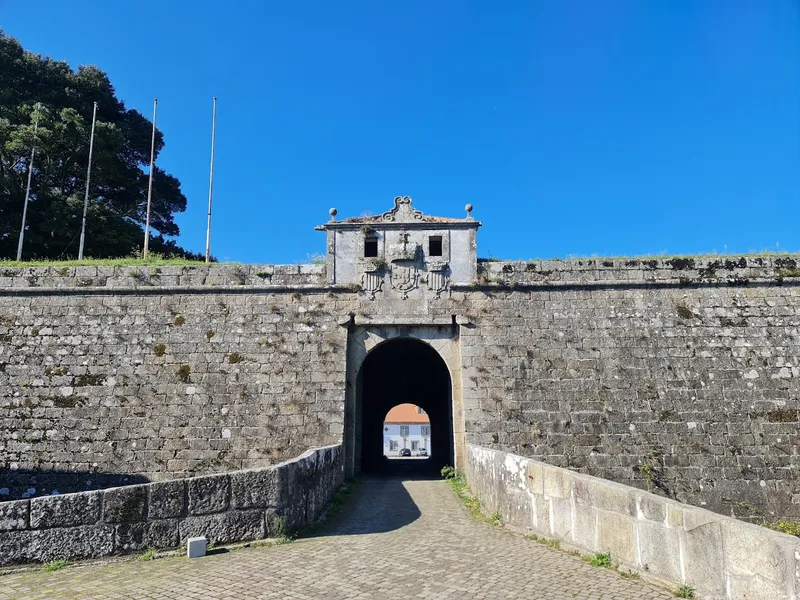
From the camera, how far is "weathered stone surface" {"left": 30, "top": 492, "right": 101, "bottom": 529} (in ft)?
16.6

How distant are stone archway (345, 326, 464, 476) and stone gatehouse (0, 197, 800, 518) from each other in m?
0.09

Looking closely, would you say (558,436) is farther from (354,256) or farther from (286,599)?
(286,599)

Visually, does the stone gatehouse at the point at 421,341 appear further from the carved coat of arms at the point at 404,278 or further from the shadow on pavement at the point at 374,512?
the shadow on pavement at the point at 374,512

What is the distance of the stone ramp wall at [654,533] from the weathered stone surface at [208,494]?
3772mm

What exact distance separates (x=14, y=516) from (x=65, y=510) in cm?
44

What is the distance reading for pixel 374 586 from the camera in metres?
4.59

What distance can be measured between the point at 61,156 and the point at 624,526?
29.5 m

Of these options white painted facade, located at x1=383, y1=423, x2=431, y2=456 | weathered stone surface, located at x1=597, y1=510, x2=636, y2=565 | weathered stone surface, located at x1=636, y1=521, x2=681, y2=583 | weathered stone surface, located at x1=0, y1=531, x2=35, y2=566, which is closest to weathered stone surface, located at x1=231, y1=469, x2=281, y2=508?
weathered stone surface, located at x1=0, y1=531, x2=35, y2=566

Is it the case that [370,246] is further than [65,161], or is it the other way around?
[65,161]

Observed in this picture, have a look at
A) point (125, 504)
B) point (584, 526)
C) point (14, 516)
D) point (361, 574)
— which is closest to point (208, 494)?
point (125, 504)

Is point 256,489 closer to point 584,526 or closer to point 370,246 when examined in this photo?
point 584,526

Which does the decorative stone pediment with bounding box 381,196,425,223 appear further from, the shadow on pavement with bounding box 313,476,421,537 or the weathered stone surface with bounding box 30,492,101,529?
the weathered stone surface with bounding box 30,492,101,529

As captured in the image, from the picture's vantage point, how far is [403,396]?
74.2 ft

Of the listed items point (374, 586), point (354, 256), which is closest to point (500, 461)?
point (374, 586)
